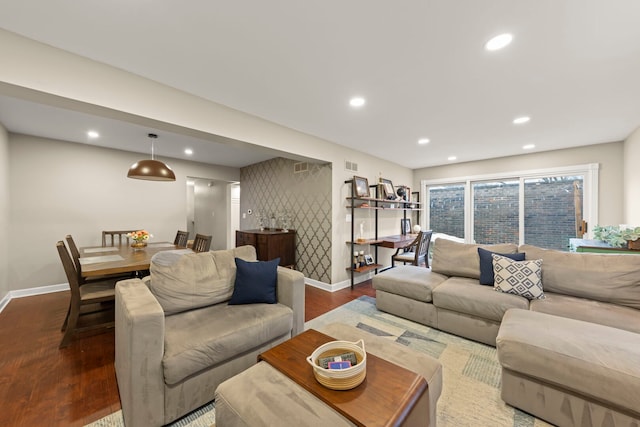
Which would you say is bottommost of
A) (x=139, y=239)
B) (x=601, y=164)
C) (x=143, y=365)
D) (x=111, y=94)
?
(x=143, y=365)

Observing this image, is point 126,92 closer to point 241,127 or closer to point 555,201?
point 241,127

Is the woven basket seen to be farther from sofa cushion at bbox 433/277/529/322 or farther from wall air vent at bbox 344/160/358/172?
wall air vent at bbox 344/160/358/172

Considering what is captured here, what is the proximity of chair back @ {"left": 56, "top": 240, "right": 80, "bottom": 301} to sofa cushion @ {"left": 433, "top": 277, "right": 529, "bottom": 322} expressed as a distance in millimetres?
3629

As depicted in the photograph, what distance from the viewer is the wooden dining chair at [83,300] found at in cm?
229

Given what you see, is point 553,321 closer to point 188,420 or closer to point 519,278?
point 519,278

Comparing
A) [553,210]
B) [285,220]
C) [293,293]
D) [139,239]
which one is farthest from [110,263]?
[553,210]

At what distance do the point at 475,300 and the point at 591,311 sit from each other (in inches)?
31.8

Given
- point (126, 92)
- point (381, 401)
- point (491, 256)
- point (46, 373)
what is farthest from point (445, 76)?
point (46, 373)

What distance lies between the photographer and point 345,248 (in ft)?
14.3

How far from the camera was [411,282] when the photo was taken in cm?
290

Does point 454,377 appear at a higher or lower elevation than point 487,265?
lower

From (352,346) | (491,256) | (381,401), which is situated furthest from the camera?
(491,256)

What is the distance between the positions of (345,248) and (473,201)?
10.9ft

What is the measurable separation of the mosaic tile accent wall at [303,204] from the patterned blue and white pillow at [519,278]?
7.74 ft
